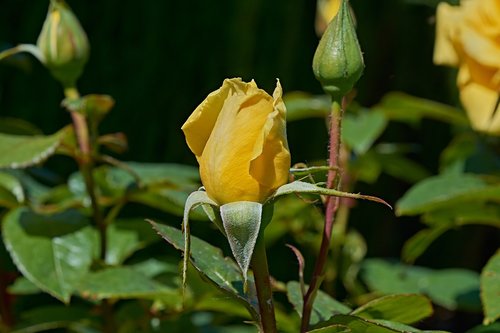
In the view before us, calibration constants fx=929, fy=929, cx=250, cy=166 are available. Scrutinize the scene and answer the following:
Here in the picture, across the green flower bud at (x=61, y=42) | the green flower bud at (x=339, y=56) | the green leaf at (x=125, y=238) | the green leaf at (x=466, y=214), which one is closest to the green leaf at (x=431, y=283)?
the green leaf at (x=466, y=214)

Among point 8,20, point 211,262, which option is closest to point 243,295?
point 211,262

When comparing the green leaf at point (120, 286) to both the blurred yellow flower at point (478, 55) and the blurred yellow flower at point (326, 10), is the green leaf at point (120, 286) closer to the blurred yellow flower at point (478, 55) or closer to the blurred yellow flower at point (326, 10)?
the blurred yellow flower at point (478, 55)

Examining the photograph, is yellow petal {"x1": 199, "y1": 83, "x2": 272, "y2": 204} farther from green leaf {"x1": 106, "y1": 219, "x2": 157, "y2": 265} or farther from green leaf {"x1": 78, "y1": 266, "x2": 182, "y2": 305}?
green leaf {"x1": 106, "y1": 219, "x2": 157, "y2": 265}

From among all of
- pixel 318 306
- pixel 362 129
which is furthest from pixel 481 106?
pixel 318 306

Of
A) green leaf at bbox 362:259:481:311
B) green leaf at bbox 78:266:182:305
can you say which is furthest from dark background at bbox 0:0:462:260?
green leaf at bbox 78:266:182:305

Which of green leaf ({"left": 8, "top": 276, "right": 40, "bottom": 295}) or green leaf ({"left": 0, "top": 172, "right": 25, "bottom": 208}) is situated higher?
green leaf ({"left": 0, "top": 172, "right": 25, "bottom": 208})

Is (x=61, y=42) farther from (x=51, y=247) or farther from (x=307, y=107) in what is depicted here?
(x=307, y=107)

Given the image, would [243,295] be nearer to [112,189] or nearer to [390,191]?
[112,189]
